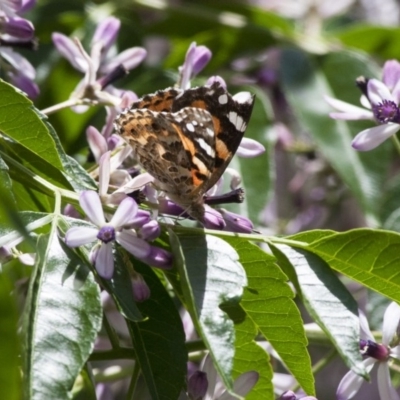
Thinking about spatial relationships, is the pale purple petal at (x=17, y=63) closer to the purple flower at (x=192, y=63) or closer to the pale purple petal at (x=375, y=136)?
the purple flower at (x=192, y=63)

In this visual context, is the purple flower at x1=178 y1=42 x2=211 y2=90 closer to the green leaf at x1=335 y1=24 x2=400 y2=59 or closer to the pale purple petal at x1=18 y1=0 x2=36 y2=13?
the pale purple petal at x1=18 y1=0 x2=36 y2=13

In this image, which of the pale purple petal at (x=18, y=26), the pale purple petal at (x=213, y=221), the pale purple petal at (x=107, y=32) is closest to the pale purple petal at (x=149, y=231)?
the pale purple petal at (x=213, y=221)

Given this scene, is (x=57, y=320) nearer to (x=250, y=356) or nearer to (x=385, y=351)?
(x=250, y=356)

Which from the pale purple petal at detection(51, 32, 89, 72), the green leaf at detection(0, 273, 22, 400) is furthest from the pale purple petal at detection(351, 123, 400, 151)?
the green leaf at detection(0, 273, 22, 400)

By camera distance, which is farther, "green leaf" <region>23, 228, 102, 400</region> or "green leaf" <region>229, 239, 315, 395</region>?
"green leaf" <region>229, 239, 315, 395</region>

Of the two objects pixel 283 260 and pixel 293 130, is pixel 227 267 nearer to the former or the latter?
pixel 283 260

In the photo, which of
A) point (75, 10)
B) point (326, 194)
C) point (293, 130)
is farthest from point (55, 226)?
point (293, 130)

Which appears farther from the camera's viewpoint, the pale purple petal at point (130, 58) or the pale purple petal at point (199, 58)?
the pale purple petal at point (130, 58)
